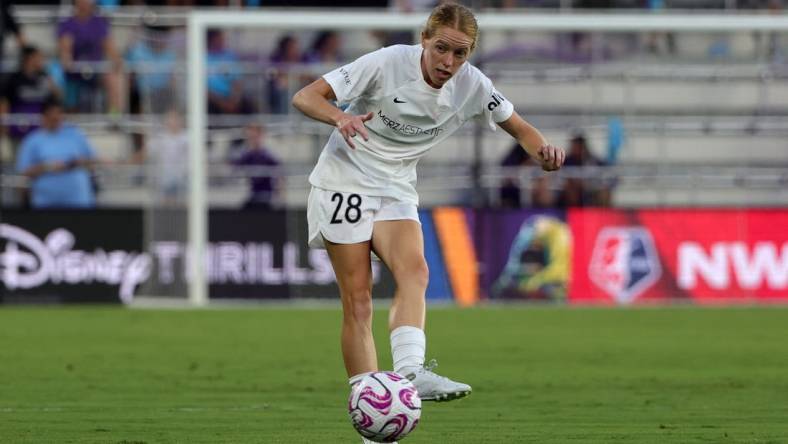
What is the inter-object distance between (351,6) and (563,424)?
16.2 m

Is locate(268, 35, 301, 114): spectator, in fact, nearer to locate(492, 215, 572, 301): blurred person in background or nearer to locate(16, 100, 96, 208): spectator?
locate(16, 100, 96, 208): spectator

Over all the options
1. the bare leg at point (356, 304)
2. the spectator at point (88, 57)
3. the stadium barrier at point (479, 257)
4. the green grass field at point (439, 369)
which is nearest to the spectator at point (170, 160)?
the stadium barrier at point (479, 257)

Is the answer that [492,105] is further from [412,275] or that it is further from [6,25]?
[6,25]

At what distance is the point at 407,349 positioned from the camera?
6.82m

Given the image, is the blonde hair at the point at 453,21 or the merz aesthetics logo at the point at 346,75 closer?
the blonde hair at the point at 453,21

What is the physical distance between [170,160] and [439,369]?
32.3ft

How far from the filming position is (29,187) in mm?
21156

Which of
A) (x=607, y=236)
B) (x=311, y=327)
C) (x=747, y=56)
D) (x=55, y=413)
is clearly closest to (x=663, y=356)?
(x=311, y=327)

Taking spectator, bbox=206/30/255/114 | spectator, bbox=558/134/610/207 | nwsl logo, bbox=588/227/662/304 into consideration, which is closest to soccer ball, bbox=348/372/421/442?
nwsl logo, bbox=588/227/662/304

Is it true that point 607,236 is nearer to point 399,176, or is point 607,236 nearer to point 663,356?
point 663,356

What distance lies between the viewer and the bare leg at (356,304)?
698cm

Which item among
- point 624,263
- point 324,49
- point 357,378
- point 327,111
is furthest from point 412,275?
point 324,49

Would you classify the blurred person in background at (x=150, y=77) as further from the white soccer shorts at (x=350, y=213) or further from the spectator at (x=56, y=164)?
the white soccer shorts at (x=350, y=213)

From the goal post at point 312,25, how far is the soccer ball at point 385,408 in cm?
1299
